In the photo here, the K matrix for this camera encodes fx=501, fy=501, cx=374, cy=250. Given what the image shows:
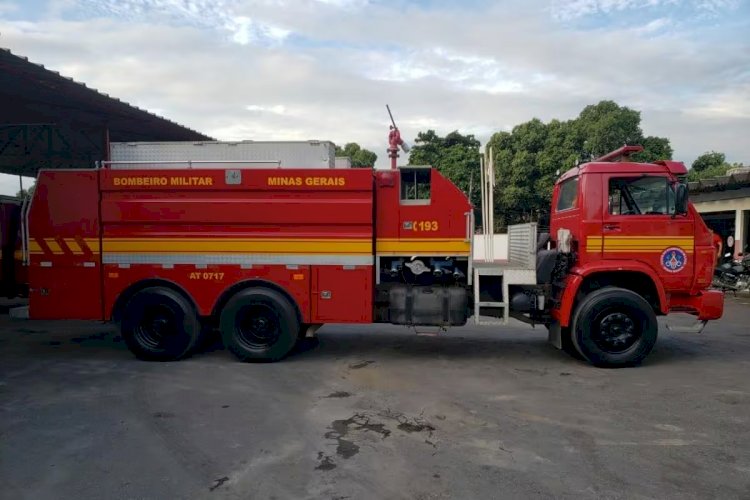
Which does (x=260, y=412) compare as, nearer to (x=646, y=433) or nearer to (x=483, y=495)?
(x=483, y=495)

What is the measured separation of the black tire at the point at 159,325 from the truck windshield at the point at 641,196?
20.1ft

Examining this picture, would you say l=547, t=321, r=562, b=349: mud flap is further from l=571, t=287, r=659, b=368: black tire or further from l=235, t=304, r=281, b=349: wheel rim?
l=235, t=304, r=281, b=349: wheel rim

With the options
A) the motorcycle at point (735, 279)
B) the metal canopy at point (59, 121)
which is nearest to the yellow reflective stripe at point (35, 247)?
the metal canopy at point (59, 121)

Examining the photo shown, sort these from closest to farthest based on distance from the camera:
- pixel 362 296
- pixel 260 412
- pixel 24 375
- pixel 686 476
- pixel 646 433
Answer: pixel 686 476 → pixel 646 433 → pixel 260 412 → pixel 24 375 → pixel 362 296

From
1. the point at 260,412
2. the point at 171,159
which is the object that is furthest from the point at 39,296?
the point at 260,412

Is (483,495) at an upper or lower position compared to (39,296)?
lower

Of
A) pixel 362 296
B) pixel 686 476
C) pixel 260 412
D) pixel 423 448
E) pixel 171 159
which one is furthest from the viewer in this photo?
pixel 171 159

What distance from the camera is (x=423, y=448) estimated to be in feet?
14.2

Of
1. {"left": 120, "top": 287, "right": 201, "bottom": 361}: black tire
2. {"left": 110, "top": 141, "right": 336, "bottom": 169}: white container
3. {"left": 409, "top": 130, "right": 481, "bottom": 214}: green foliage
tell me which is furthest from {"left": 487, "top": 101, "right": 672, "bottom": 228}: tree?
{"left": 120, "top": 287, "right": 201, "bottom": 361}: black tire

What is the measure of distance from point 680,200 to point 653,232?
20.8 inches

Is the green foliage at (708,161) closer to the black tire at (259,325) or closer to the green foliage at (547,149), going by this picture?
the green foliage at (547,149)

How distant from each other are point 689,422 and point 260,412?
431cm

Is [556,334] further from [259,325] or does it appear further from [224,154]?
[224,154]

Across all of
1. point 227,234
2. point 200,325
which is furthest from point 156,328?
point 227,234
